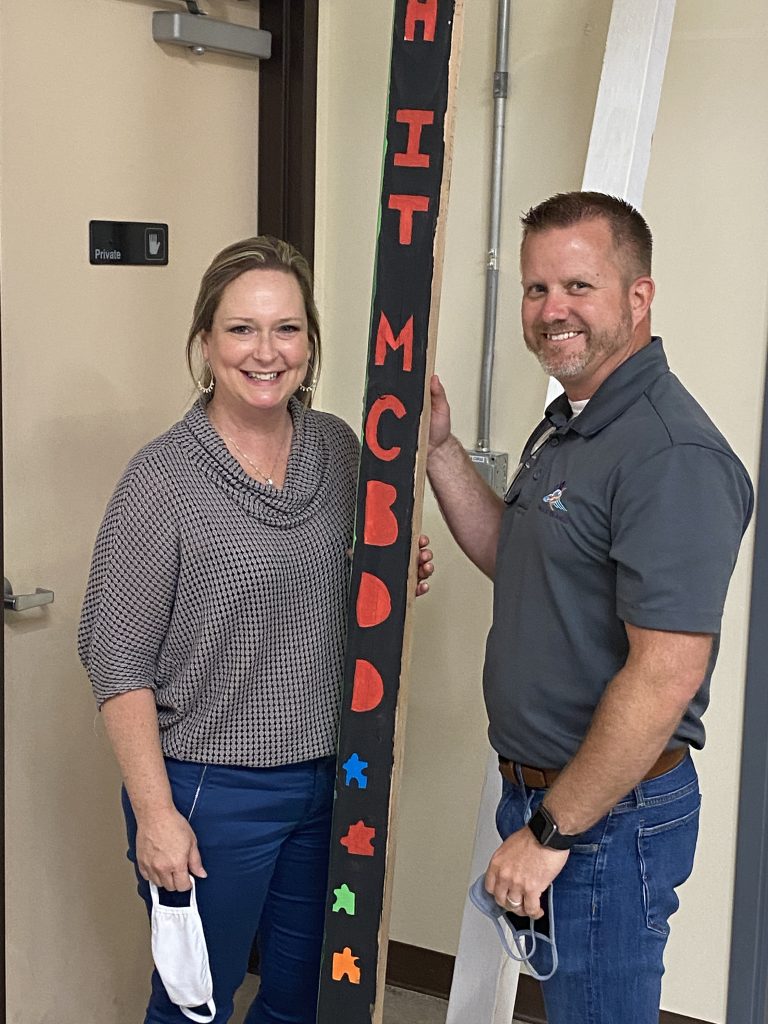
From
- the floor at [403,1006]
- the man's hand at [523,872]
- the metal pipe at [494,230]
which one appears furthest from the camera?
the floor at [403,1006]

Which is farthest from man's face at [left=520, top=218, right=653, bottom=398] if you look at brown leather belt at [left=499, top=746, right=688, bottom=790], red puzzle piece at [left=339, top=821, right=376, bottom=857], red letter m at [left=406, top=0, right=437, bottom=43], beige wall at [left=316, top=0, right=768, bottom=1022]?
beige wall at [left=316, top=0, right=768, bottom=1022]

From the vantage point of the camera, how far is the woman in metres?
1.82

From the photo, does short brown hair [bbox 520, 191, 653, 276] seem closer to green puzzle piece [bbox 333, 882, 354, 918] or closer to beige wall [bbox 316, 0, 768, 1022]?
beige wall [bbox 316, 0, 768, 1022]

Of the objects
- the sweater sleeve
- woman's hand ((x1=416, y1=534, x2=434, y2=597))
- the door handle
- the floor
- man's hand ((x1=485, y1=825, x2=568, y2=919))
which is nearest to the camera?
man's hand ((x1=485, y1=825, x2=568, y2=919))

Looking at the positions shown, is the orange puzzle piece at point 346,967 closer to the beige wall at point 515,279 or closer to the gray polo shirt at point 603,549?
the gray polo shirt at point 603,549

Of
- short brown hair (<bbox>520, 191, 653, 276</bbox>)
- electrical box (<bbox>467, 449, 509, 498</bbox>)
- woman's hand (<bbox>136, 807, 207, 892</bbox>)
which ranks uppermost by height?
short brown hair (<bbox>520, 191, 653, 276</bbox>)

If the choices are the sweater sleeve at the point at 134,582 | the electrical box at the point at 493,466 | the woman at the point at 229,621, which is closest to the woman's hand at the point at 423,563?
the woman at the point at 229,621

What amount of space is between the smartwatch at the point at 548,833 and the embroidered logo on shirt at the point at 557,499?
38 centimetres

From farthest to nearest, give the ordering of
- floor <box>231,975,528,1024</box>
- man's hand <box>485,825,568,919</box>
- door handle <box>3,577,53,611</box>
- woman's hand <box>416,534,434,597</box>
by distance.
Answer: floor <box>231,975,528,1024</box> < door handle <box>3,577,53,611</box> < woman's hand <box>416,534,434,597</box> < man's hand <box>485,825,568,919</box>

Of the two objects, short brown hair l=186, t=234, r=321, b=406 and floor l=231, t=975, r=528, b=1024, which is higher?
short brown hair l=186, t=234, r=321, b=406

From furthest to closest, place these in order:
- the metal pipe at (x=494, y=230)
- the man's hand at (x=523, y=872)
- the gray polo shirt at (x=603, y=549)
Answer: the metal pipe at (x=494, y=230) → the man's hand at (x=523, y=872) → the gray polo shirt at (x=603, y=549)

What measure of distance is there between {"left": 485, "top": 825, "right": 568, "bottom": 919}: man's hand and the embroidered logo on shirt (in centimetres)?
41

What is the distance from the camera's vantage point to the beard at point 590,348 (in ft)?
5.66

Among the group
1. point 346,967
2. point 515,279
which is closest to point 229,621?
point 346,967
